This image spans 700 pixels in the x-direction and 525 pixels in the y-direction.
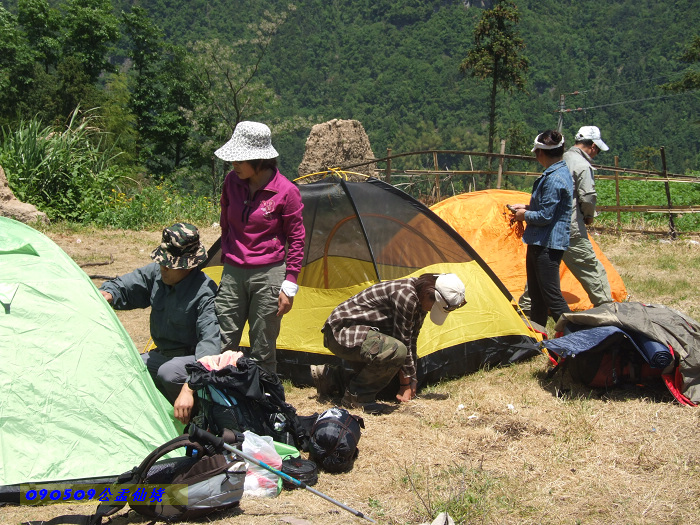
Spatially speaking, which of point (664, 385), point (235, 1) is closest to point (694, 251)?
point (664, 385)

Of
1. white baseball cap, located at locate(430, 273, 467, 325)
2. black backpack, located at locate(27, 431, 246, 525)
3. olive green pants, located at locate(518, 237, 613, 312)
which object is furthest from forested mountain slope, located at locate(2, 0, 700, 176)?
black backpack, located at locate(27, 431, 246, 525)

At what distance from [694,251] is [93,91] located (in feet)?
87.0

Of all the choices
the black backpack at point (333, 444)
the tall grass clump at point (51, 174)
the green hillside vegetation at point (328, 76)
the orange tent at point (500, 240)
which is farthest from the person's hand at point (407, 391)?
the green hillside vegetation at point (328, 76)

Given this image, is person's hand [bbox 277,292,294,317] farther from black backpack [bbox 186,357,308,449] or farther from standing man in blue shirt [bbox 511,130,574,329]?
standing man in blue shirt [bbox 511,130,574,329]

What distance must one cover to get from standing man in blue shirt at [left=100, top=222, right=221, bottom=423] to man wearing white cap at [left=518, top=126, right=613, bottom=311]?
3121 millimetres

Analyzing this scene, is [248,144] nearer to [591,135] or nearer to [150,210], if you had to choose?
[591,135]

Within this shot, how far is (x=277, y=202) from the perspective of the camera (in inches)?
149

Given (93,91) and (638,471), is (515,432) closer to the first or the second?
(638,471)

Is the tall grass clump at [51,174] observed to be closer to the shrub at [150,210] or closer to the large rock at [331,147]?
the shrub at [150,210]

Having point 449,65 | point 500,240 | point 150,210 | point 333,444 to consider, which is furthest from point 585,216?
point 449,65

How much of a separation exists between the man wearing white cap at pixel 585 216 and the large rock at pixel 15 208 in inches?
312

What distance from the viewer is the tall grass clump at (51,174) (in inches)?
415

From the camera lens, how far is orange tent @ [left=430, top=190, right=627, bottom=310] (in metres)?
6.37

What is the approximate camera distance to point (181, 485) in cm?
269
